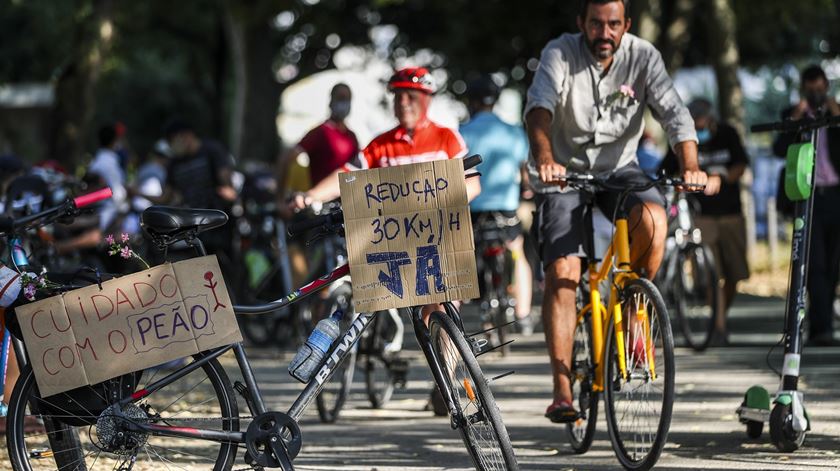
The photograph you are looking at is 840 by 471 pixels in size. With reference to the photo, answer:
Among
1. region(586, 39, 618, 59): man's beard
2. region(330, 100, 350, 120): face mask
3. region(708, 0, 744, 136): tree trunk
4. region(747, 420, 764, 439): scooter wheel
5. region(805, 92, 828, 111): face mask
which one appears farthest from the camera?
region(708, 0, 744, 136): tree trunk

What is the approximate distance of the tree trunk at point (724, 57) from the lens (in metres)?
21.9

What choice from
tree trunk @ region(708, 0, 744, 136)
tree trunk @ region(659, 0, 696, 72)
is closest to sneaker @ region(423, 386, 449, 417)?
tree trunk @ region(708, 0, 744, 136)

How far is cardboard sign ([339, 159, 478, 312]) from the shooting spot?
232 inches

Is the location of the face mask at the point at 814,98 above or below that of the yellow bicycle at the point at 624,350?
above

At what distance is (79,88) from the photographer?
21.7 meters

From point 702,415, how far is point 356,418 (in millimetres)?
2023

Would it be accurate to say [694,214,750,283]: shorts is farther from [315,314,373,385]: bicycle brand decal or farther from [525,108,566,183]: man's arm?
[315,314,373,385]: bicycle brand decal

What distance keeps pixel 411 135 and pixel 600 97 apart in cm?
139

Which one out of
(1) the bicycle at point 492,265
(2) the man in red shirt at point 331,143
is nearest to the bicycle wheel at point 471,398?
(2) the man in red shirt at point 331,143

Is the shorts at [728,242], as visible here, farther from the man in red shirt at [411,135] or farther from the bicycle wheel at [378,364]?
the man in red shirt at [411,135]

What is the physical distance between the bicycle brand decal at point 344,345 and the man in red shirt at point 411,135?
92.5 inches

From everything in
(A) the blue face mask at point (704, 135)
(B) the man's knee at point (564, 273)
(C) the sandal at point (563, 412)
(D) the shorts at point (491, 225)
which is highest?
(A) the blue face mask at point (704, 135)

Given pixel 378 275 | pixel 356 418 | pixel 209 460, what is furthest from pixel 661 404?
pixel 356 418

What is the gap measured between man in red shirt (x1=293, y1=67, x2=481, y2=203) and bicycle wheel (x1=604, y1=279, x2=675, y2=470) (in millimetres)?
1894
